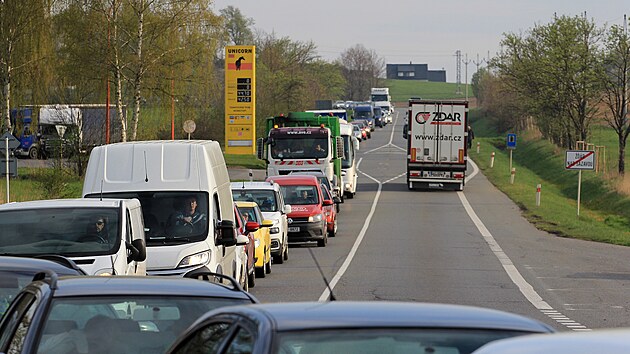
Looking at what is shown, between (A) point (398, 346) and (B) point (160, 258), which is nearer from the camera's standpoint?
(A) point (398, 346)

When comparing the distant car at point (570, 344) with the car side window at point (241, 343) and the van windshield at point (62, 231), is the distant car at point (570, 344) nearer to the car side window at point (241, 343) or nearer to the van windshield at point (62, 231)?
the car side window at point (241, 343)

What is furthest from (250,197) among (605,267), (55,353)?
(55,353)

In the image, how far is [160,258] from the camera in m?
15.6

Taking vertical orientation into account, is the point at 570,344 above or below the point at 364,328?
above

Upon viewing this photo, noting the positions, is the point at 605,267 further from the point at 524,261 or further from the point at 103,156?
the point at 103,156

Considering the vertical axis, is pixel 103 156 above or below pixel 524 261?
above

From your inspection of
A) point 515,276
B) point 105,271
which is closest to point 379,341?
point 105,271

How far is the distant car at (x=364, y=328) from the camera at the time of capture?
162 inches

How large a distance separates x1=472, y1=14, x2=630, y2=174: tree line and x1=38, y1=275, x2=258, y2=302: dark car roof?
5113cm

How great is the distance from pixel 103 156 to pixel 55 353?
9855 mm

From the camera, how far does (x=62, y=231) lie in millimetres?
13430

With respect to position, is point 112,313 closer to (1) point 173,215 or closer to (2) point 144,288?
(2) point 144,288

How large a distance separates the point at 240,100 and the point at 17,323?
195ft

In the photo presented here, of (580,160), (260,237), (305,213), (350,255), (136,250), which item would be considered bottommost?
(350,255)
